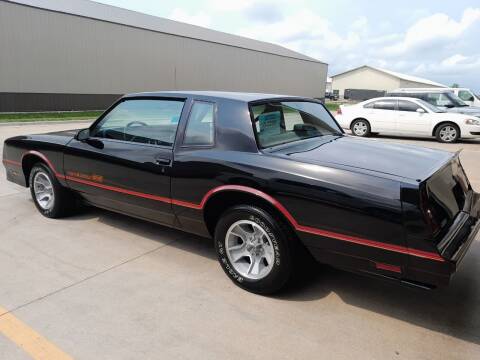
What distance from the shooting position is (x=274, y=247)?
3062mm

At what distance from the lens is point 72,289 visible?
330 cm

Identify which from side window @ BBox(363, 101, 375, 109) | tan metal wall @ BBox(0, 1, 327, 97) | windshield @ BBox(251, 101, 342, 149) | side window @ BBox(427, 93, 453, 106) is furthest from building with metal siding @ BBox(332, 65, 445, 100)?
windshield @ BBox(251, 101, 342, 149)

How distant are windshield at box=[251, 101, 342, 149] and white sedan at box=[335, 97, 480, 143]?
31.4ft

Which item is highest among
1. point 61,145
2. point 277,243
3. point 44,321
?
point 61,145

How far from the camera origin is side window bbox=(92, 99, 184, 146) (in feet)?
12.5

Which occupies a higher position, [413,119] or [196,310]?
[413,119]

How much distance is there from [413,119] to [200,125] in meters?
11.0

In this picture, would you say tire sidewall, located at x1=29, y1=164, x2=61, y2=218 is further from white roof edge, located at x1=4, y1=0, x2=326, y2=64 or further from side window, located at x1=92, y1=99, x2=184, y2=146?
white roof edge, located at x1=4, y1=0, x2=326, y2=64

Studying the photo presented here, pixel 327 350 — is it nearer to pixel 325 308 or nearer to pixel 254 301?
pixel 325 308

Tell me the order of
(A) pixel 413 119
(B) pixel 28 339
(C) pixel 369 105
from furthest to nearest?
(C) pixel 369 105, (A) pixel 413 119, (B) pixel 28 339

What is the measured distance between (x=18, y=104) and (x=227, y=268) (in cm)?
2178

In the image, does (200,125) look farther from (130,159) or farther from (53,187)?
(53,187)

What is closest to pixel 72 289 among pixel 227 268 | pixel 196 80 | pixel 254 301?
pixel 227 268

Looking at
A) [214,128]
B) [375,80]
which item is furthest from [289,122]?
[375,80]
